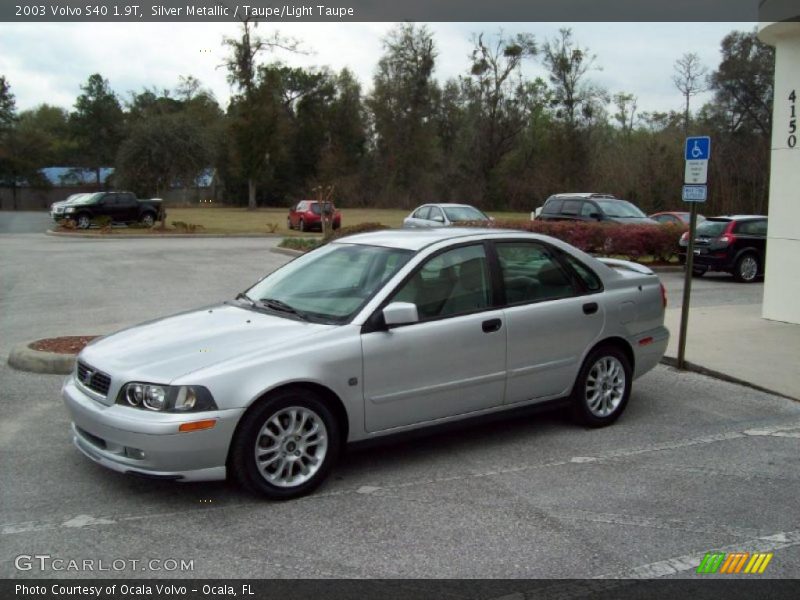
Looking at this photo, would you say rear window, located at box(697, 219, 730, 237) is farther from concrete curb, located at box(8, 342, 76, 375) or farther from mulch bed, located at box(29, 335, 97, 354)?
concrete curb, located at box(8, 342, 76, 375)

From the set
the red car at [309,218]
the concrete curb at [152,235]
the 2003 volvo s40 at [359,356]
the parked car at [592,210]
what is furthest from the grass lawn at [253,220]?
the 2003 volvo s40 at [359,356]

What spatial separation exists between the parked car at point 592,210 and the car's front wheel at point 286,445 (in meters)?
18.4

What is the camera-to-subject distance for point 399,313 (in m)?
5.09

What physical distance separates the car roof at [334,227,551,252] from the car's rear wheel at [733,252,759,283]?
1295 centimetres

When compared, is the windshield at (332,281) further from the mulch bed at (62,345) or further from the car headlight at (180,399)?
the mulch bed at (62,345)

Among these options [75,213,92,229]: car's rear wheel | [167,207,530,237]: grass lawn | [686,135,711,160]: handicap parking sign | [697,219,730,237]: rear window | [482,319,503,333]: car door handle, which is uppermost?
[686,135,711,160]: handicap parking sign

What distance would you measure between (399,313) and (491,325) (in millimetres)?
873

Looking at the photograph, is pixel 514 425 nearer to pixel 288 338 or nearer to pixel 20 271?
pixel 288 338

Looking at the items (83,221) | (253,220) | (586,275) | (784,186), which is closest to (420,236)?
(586,275)

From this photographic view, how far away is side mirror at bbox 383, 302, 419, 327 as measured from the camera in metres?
5.08

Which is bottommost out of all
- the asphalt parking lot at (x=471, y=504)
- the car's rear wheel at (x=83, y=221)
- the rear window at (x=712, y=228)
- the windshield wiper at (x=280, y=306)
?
the asphalt parking lot at (x=471, y=504)

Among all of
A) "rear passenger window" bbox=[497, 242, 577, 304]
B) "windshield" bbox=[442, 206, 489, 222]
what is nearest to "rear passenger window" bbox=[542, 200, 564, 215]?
"windshield" bbox=[442, 206, 489, 222]

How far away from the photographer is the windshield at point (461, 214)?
82.3 ft

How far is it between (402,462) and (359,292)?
4.07 feet
